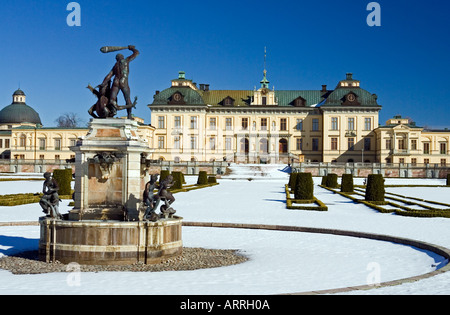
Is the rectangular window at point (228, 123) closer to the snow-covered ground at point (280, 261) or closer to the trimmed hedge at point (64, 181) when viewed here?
the trimmed hedge at point (64, 181)

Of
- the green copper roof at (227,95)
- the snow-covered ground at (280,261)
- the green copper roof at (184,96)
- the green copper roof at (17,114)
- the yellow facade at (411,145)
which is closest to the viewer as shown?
the snow-covered ground at (280,261)

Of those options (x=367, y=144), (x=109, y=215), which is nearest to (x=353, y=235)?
(x=109, y=215)

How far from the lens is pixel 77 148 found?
11.1 metres

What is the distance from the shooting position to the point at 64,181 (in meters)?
29.3

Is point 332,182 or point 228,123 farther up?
point 228,123

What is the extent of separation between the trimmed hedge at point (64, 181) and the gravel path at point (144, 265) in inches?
715

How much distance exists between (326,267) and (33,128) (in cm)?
7077

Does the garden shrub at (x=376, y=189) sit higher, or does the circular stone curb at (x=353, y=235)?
the garden shrub at (x=376, y=189)

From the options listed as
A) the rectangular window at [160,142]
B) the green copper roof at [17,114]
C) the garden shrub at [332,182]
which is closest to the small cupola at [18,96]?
the green copper roof at [17,114]

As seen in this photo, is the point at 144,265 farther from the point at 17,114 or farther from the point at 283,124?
the point at 17,114

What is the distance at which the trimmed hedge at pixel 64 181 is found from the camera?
94.8 feet

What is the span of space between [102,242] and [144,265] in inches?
35.1

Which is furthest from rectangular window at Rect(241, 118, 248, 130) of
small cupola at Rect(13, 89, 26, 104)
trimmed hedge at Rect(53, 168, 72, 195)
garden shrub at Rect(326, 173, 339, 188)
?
trimmed hedge at Rect(53, 168, 72, 195)
